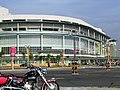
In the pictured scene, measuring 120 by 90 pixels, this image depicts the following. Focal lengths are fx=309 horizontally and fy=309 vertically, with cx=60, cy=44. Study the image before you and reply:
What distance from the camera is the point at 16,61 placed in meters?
122

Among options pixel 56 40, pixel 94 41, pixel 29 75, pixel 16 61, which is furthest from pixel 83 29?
pixel 29 75

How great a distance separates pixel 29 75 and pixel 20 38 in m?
124

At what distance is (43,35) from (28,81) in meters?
124

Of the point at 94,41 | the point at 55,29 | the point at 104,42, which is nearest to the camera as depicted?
the point at 55,29

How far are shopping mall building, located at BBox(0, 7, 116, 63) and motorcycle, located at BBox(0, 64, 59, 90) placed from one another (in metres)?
111

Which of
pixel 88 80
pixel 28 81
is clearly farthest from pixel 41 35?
pixel 28 81

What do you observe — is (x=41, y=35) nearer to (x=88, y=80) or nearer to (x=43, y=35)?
(x=43, y=35)

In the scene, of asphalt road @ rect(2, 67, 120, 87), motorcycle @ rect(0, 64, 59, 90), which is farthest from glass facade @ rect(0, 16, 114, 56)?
motorcycle @ rect(0, 64, 59, 90)

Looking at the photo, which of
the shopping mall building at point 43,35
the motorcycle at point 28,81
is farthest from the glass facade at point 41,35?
the motorcycle at point 28,81

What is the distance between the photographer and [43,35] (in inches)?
5315

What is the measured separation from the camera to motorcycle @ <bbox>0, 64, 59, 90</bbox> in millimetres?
10836

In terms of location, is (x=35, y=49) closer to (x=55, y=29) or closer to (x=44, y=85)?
(x=55, y=29)

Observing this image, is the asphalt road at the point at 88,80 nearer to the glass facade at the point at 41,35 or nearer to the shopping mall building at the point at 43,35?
the shopping mall building at the point at 43,35

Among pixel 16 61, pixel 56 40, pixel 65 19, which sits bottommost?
pixel 16 61
